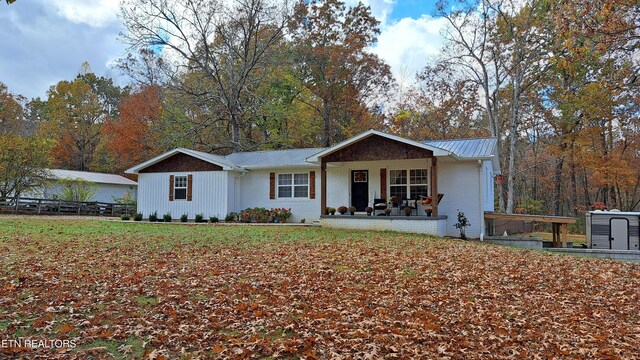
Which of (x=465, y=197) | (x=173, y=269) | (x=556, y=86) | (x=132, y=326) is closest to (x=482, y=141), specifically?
(x=465, y=197)

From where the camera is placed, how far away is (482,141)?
17.0 m

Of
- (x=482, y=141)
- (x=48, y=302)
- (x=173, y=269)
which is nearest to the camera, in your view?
(x=48, y=302)

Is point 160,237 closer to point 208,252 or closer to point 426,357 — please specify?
point 208,252

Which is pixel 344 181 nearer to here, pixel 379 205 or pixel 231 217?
pixel 379 205

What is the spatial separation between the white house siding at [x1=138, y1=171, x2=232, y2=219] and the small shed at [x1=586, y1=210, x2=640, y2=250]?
45.7 feet

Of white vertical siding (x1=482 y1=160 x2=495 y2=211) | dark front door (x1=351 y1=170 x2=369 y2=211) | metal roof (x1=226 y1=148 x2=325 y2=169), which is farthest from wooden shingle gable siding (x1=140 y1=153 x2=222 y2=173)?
white vertical siding (x1=482 y1=160 x2=495 y2=211)

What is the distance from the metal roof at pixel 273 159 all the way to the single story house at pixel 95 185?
1230cm

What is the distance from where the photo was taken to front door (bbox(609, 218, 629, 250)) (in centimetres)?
1316

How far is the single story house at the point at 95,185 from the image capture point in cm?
2602

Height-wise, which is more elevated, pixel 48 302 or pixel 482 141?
pixel 482 141

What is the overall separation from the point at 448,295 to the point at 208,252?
16.8 feet

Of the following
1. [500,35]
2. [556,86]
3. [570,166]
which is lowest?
[570,166]

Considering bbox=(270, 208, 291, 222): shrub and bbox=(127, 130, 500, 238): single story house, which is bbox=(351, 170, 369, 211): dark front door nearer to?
bbox=(127, 130, 500, 238): single story house

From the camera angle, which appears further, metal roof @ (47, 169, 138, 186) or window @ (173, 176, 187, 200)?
metal roof @ (47, 169, 138, 186)
